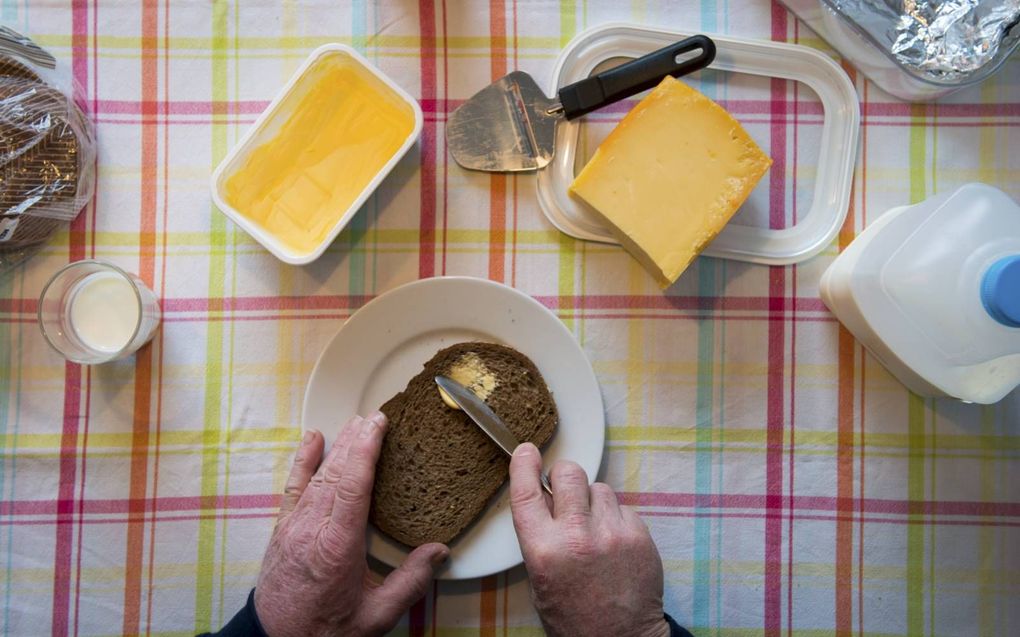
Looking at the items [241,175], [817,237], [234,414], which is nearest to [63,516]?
[234,414]

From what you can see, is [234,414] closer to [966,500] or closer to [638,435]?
[638,435]

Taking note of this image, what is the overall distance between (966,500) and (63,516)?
145 centimetres

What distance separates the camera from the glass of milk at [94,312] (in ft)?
3.52

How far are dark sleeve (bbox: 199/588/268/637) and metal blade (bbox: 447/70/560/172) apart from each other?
2.48 feet

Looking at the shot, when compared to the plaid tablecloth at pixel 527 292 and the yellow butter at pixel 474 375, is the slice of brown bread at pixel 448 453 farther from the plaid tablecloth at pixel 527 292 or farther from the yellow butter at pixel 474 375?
the plaid tablecloth at pixel 527 292

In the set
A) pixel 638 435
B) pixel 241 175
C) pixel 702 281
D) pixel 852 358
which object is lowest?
pixel 638 435

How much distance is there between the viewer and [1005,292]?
894 millimetres

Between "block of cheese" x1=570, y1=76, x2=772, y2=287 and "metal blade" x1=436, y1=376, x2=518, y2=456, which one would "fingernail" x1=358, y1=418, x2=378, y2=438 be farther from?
"block of cheese" x1=570, y1=76, x2=772, y2=287

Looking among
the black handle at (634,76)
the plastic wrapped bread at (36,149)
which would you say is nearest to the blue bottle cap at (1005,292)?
the black handle at (634,76)

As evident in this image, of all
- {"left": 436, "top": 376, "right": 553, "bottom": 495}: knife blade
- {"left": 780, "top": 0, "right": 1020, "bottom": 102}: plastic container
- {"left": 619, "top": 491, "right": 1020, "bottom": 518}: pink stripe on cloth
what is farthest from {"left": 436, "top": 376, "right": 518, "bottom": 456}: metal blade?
{"left": 780, "top": 0, "right": 1020, "bottom": 102}: plastic container

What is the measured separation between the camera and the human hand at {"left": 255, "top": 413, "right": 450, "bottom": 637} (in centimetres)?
102

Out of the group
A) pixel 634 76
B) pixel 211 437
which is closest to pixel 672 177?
pixel 634 76

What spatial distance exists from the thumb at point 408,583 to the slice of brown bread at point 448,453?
2 cm

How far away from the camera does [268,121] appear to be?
108cm
